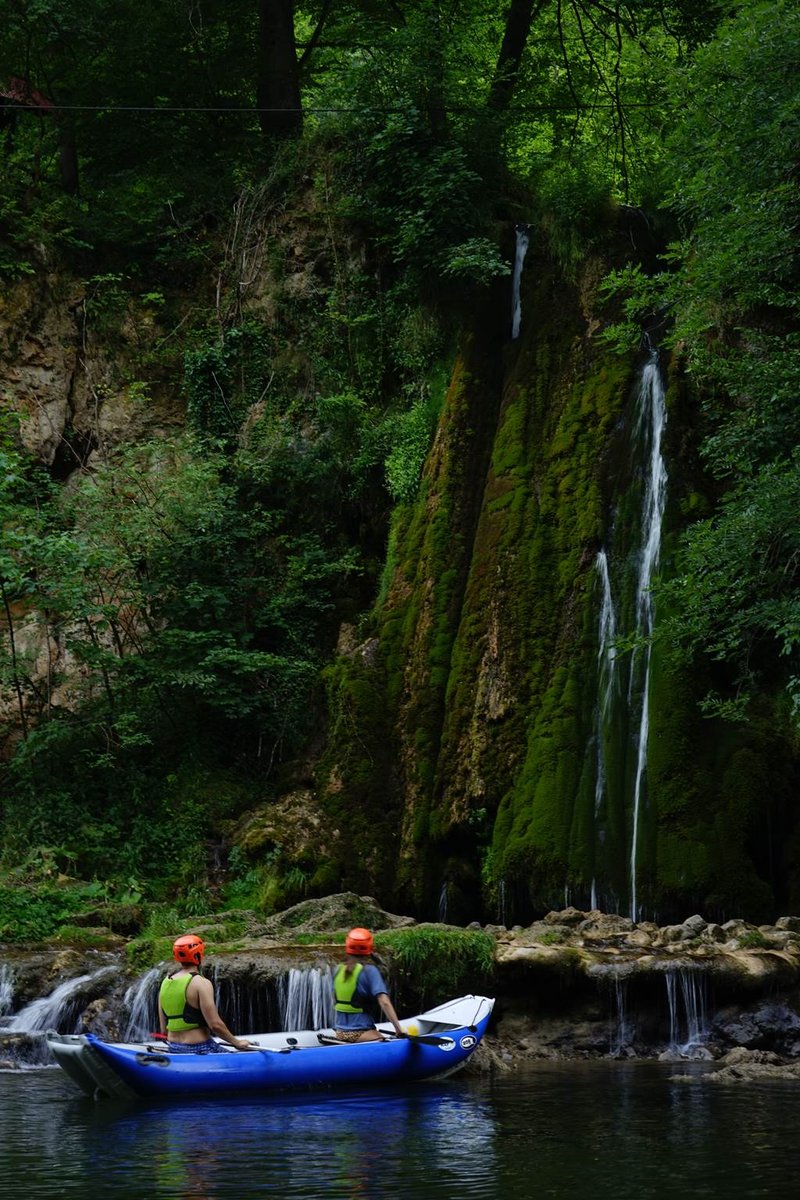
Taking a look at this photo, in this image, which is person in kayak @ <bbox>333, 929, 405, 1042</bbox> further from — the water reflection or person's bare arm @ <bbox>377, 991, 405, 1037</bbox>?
the water reflection

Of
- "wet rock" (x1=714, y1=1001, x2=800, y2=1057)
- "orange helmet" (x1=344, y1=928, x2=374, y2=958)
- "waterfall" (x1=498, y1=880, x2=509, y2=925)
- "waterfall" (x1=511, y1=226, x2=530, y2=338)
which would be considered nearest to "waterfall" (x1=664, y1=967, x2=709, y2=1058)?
"wet rock" (x1=714, y1=1001, x2=800, y2=1057)

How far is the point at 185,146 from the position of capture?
76.4ft

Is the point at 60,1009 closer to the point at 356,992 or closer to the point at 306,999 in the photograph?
the point at 306,999

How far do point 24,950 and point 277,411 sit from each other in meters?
10.4

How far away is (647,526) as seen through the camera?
15031mm

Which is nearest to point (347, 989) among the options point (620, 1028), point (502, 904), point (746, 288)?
point (620, 1028)

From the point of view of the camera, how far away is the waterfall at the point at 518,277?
1812 cm

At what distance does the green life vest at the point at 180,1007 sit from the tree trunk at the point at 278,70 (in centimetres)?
1715

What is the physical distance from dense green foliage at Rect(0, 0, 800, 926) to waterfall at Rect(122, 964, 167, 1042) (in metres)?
3.04

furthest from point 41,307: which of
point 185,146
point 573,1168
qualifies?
point 573,1168

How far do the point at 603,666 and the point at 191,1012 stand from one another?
6869 mm

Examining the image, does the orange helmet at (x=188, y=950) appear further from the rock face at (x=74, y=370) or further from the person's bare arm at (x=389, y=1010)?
the rock face at (x=74, y=370)

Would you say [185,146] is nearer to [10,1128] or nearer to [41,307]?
[41,307]

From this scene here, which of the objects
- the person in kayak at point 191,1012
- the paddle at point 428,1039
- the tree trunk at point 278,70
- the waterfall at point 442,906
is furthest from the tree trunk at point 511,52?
the person in kayak at point 191,1012
